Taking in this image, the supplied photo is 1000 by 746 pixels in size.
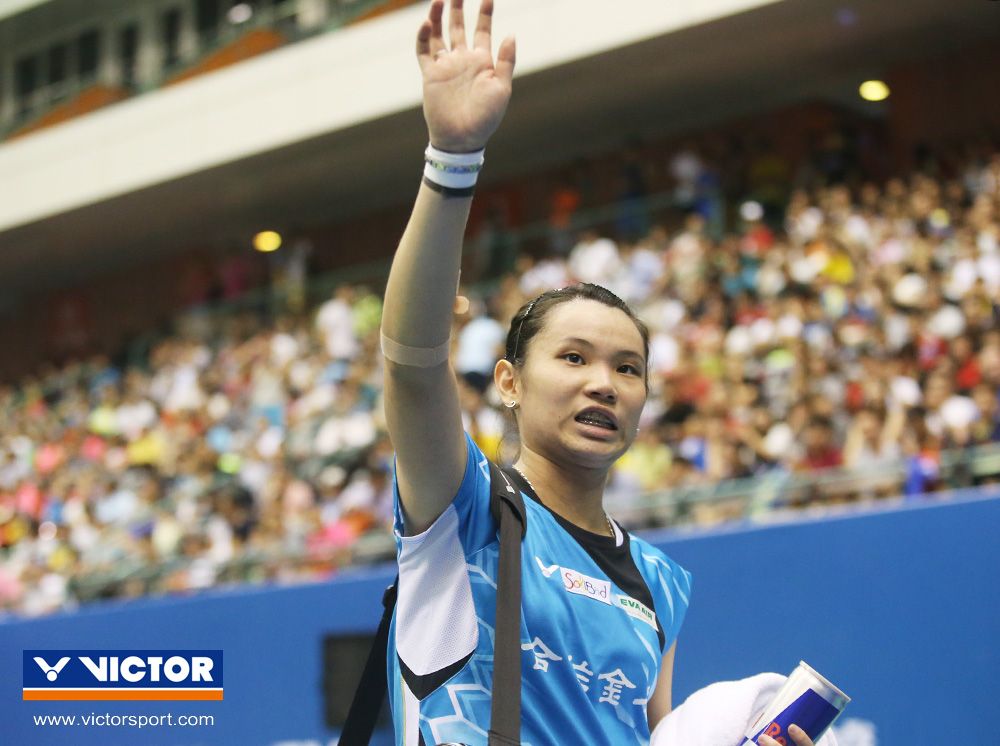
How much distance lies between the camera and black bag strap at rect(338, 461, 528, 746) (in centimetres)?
234

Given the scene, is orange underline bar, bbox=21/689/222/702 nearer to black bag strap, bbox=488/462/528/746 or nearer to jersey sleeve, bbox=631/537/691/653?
jersey sleeve, bbox=631/537/691/653

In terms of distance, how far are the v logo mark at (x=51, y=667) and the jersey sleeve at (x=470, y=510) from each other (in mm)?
1868

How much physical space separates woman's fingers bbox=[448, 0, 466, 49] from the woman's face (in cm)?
60

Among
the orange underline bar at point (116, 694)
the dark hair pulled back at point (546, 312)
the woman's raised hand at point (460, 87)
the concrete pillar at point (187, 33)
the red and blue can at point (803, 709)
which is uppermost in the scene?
the concrete pillar at point (187, 33)

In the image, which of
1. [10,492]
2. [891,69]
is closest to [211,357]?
[10,492]

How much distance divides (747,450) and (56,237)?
13230mm

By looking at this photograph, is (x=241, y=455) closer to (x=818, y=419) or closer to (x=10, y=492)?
(x=10, y=492)

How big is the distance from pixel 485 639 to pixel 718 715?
22.0 inches

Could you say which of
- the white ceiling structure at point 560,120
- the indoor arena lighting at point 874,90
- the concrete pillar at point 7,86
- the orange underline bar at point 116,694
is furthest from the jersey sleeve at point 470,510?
the concrete pillar at point 7,86

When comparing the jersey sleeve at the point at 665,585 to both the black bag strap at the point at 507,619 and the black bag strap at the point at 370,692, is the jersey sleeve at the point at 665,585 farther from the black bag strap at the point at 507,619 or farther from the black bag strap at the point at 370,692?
the black bag strap at the point at 370,692

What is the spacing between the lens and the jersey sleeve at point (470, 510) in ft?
8.16

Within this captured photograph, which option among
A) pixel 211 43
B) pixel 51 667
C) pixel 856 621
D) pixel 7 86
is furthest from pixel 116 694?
pixel 7 86

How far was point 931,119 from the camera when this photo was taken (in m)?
13.4

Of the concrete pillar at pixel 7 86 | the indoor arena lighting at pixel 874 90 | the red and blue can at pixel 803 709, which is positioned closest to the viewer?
the red and blue can at pixel 803 709
